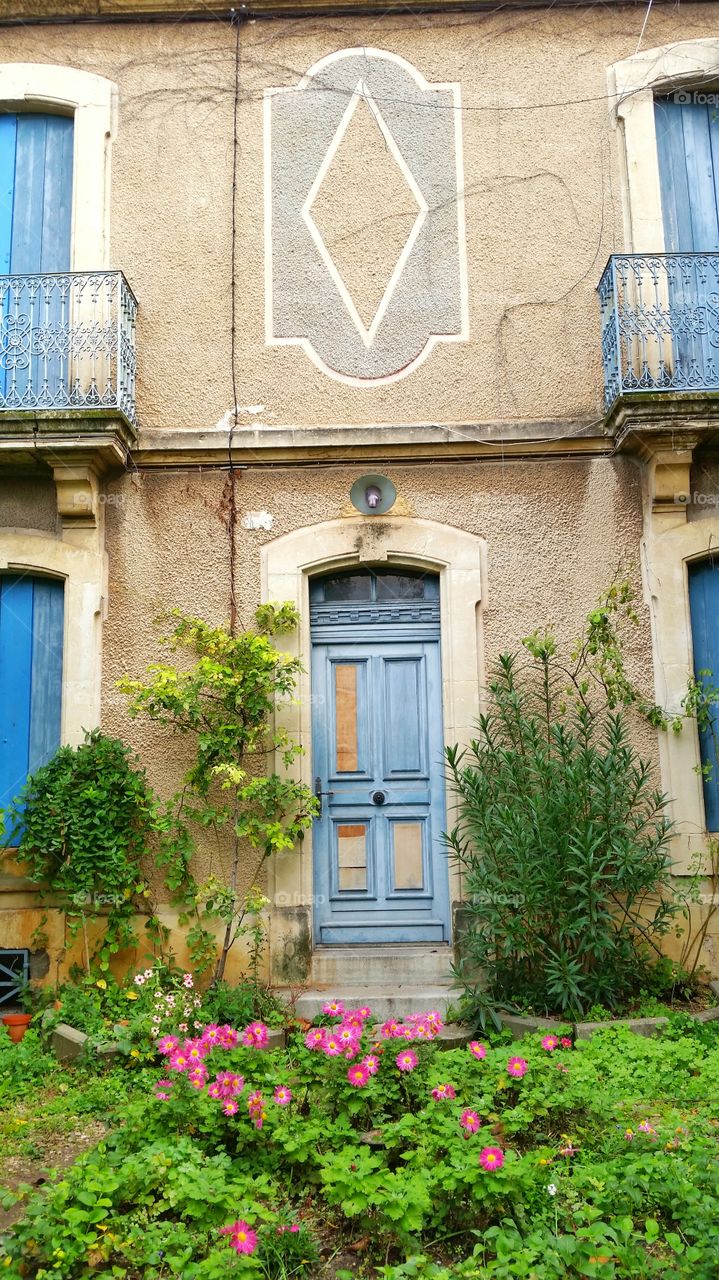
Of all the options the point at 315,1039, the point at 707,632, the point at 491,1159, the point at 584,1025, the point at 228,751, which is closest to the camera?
the point at 491,1159


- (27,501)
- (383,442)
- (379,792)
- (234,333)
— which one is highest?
(234,333)

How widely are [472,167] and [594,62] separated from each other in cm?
124

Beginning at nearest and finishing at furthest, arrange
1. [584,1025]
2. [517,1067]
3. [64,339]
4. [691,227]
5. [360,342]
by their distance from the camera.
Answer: [517,1067], [584,1025], [64,339], [360,342], [691,227]

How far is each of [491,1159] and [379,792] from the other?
3368 mm

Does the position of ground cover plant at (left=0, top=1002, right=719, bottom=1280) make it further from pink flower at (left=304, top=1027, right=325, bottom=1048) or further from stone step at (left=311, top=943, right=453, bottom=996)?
stone step at (left=311, top=943, right=453, bottom=996)

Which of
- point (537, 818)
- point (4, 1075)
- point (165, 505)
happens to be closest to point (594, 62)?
point (165, 505)

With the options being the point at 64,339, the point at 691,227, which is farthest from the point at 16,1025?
the point at 691,227

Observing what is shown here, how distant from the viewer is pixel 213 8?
741 centimetres

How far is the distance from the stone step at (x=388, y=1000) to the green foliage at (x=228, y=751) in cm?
60

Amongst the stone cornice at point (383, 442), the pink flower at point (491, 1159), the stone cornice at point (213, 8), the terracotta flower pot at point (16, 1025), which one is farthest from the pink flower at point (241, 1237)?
the stone cornice at point (213, 8)

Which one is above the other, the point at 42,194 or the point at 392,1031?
the point at 42,194

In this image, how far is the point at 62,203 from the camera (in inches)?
291

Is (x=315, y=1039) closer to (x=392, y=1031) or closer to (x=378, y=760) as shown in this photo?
(x=392, y=1031)

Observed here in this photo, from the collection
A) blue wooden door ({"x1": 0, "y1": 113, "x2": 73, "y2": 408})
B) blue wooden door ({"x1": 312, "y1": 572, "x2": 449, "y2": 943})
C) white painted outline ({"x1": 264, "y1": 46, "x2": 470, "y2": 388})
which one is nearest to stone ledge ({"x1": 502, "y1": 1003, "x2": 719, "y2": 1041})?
blue wooden door ({"x1": 312, "y1": 572, "x2": 449, "y2": 943})
